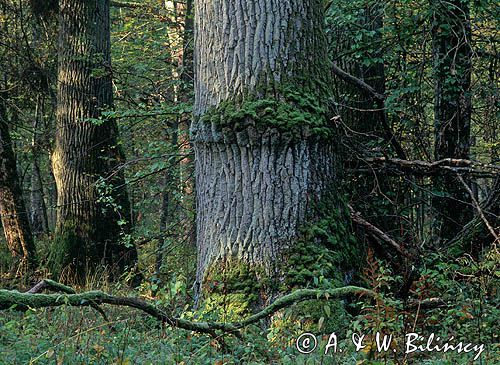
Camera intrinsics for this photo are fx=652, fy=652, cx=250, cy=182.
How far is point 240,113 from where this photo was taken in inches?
212

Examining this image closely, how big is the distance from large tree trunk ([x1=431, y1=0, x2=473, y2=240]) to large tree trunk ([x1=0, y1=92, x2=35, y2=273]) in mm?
7589

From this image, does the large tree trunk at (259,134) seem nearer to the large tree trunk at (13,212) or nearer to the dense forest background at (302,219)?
the dense forest background at (302,219)

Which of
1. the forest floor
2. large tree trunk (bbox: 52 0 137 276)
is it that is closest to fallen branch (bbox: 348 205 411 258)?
the forest floor

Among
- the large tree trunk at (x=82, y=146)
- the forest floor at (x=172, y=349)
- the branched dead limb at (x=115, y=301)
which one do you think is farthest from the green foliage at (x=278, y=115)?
the large tree trunk at (x=82, y=146)

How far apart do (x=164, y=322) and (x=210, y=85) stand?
7.24 ft

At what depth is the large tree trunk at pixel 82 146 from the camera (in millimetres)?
10938

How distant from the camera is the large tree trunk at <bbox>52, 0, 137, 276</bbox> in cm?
1094

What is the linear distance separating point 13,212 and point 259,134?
8283 millimetres

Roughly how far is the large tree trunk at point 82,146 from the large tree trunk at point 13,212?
1.36 metres

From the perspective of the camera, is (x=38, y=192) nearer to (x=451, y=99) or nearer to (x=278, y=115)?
(x=451, y=99)

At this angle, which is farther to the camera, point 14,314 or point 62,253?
point 62,253

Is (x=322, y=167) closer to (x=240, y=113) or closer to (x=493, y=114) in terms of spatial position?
(x=240, y=113)

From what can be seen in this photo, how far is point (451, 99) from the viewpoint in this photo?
831 centimetres

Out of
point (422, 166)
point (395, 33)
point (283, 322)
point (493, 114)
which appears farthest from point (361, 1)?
point (283, 322)
